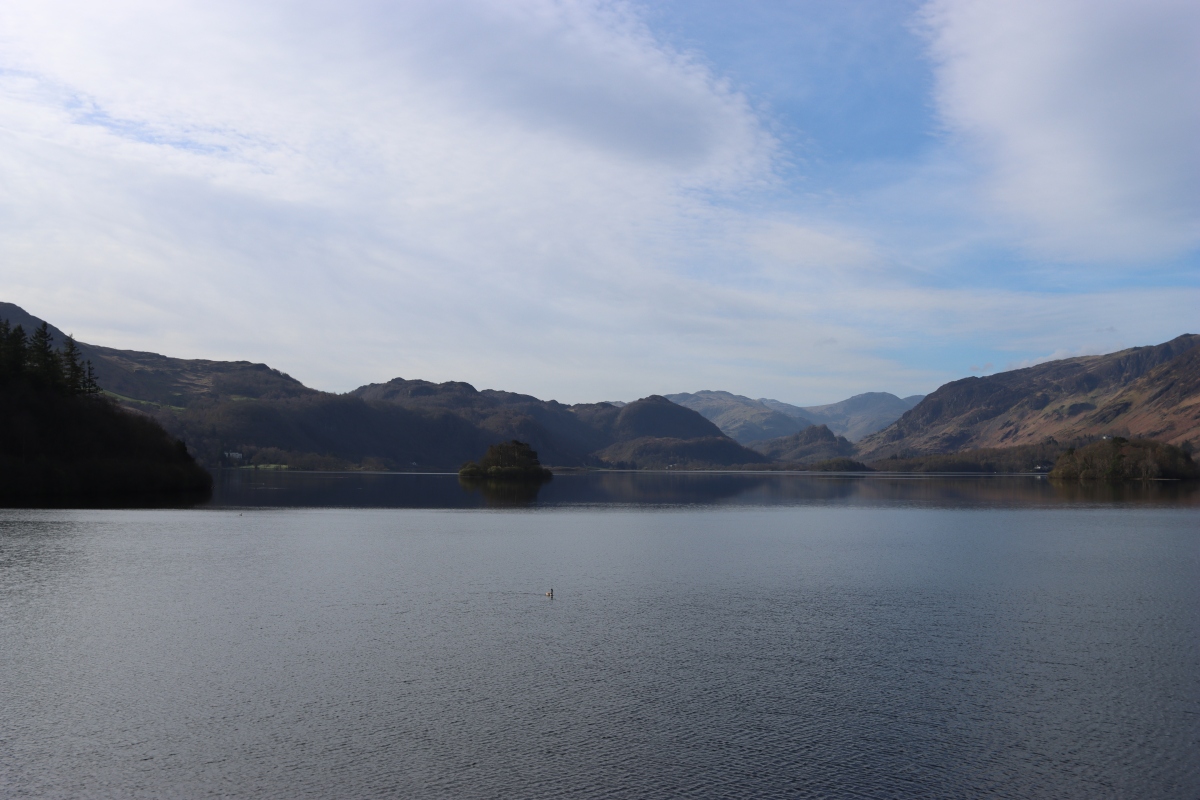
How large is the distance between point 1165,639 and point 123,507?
10244 centimetres

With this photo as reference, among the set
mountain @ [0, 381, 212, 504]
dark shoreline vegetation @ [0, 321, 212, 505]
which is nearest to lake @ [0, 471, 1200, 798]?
mountain @ [0, 381, 212, 504]

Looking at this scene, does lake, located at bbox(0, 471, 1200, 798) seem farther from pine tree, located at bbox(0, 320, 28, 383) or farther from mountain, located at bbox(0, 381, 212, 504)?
pine tree, located at bbox(0, 320, 28, 383)

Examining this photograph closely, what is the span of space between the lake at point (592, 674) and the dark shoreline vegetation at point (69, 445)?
209 feet

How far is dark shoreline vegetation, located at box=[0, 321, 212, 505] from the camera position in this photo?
112m

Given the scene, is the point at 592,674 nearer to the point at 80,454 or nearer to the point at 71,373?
the point at 80,454

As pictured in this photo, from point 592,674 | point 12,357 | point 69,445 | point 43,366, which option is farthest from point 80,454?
point 592,674

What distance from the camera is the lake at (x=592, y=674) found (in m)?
19.3

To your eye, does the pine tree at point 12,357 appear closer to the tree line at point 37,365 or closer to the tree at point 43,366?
the tree line at point 37,365

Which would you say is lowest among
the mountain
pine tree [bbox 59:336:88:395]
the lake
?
the lake

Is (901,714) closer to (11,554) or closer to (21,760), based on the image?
(21,760)

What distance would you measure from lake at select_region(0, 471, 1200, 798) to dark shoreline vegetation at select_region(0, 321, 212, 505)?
209 feet

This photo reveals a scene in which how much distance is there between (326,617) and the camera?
35.6 meters

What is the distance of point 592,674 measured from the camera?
88.8 feet

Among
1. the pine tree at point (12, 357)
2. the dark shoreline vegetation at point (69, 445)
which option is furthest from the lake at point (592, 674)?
the pine tree at point (12, 357)
